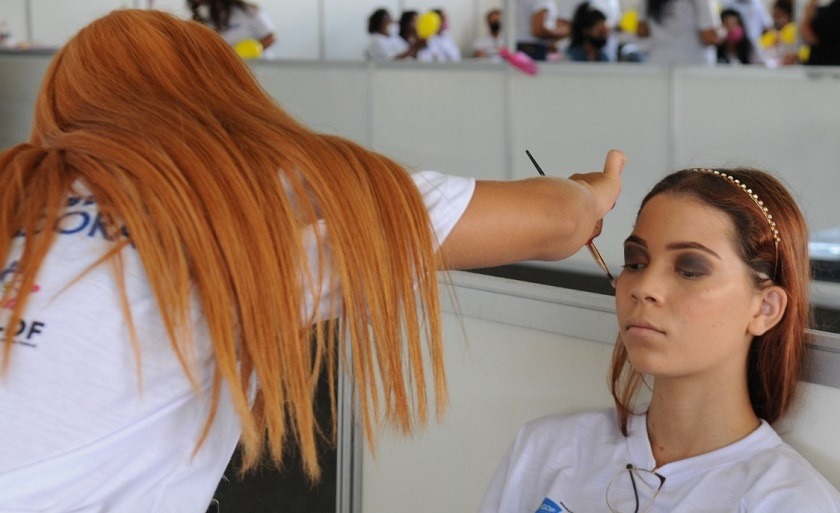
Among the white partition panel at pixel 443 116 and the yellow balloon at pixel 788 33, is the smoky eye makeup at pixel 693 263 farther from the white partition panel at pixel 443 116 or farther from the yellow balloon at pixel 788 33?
the yellow balloon at pixel 788 33

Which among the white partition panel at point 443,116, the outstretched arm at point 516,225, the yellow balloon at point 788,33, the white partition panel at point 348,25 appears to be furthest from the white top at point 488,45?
the outstretched arm at point 516,225

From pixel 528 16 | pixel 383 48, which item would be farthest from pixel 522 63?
pixel 383 48

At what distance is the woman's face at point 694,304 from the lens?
119cm

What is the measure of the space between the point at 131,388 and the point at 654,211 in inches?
25.9

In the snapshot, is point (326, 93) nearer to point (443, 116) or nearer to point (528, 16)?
point (443, 116)

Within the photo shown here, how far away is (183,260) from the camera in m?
0.90

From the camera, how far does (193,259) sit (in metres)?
0.91

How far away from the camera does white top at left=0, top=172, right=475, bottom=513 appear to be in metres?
0.90

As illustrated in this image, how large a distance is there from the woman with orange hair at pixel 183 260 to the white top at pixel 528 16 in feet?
18.9

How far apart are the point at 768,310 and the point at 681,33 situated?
4.79 metres

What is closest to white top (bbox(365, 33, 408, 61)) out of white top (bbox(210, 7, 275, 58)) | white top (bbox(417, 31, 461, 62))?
white top (bbox(417, 31, 461, 62))

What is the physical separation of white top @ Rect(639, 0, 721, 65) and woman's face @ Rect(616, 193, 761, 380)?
4.70m

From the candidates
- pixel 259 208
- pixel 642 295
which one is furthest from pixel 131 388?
pixel 642 295

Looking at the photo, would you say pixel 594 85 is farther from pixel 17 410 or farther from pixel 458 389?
pixel 17 410
